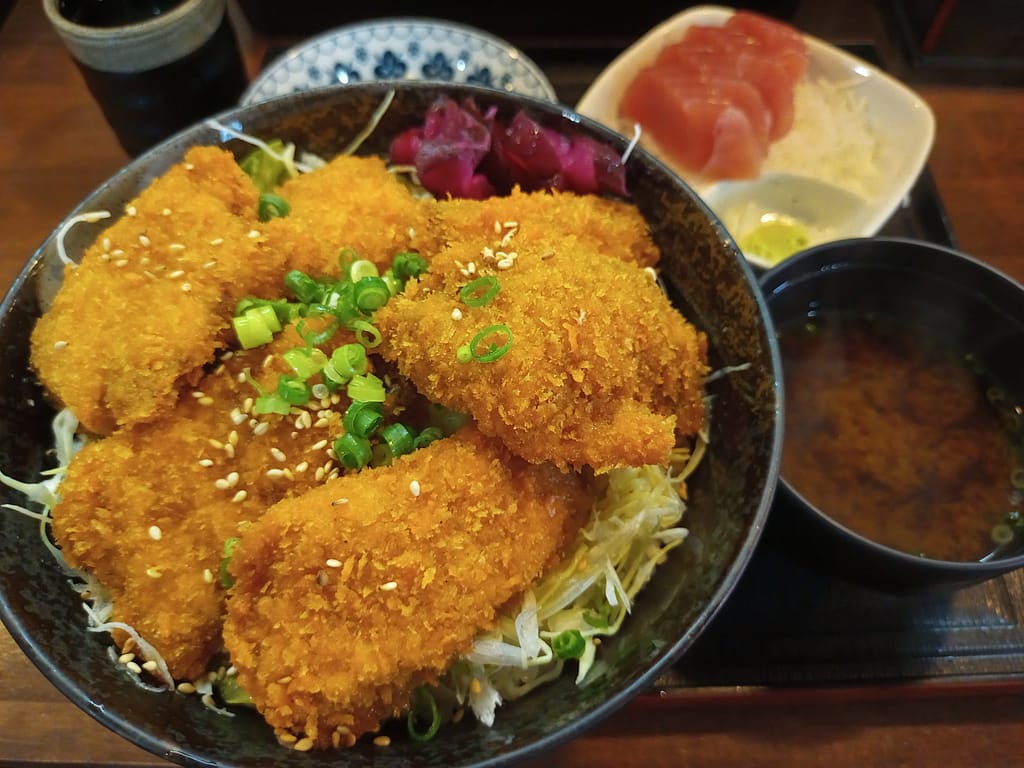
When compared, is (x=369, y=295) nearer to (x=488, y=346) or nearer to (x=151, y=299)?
(x=488, y=346)

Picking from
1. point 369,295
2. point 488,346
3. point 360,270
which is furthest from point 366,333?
point 488,346

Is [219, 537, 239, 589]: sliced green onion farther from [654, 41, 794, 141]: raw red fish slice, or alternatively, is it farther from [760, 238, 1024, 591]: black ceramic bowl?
[654, 41, 794, 141]: raw red fish slice

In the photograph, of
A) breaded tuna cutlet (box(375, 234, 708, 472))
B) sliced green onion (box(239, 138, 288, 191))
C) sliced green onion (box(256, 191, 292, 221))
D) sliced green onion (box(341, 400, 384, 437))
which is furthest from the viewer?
sliced green onion (box(239, 138, 288, 191))

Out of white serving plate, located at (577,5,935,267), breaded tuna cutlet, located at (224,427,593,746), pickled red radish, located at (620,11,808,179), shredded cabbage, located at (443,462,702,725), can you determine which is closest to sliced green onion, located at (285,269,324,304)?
breaded tuna cutlet, located at (224,427,593,746)

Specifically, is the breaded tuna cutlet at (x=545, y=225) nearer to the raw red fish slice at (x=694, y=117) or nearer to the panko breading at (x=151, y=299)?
the panko breading at (x=151, y=299)

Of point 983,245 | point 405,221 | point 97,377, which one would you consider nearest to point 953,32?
point 983,245

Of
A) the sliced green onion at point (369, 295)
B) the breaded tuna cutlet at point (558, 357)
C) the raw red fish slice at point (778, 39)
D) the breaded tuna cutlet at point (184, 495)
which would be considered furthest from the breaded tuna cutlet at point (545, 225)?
the raw red fish slice at point (778, 39)

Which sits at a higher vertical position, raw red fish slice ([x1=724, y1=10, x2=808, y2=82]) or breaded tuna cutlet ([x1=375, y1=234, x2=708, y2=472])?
raw red fish slice ([x1=724, y1=10, x2=808, y2=82])
